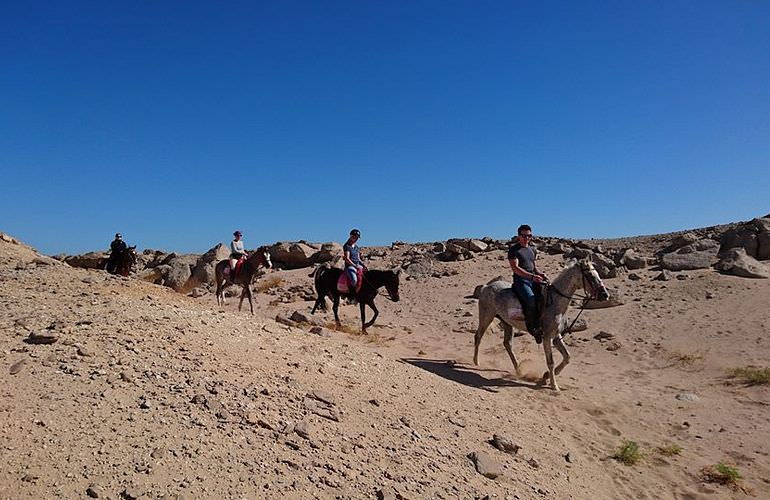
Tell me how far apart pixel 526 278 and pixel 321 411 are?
5.55m

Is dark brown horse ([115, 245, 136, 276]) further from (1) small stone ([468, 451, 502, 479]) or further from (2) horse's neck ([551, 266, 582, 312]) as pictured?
(1) small stone ([468, 451, 502, 479])

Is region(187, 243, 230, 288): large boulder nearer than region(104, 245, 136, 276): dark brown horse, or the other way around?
region(104, 245, 136, 276): dark brown horse

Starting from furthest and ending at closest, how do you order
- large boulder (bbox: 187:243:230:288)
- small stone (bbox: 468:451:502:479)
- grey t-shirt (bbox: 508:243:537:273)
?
large boulder (bbox: 187:243:230:288)
grey t-shirt (bbox: 508:243:537:273)
small stone (bbox: 468:451:502:479)

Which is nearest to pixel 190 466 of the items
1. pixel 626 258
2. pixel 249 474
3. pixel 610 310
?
pixel 249 474

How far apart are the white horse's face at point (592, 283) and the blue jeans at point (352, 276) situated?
6.90 m

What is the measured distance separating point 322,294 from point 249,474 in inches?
462

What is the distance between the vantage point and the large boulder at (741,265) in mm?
17062

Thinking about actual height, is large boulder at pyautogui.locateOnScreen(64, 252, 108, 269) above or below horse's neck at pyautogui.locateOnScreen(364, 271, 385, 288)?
above

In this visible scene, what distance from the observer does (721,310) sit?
49.1 feet

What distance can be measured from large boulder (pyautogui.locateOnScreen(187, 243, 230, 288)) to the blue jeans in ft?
37.8

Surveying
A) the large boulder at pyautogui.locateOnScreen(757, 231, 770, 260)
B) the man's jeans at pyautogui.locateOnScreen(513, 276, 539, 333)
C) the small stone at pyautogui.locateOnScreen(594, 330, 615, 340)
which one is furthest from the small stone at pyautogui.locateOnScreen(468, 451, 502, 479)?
the large boulder at pyautogui.locateOnScreen(757, 231, 770, 260)

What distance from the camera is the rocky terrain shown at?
4148 mm

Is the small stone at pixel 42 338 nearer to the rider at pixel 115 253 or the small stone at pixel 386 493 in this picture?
the small stone at pixel 386 493

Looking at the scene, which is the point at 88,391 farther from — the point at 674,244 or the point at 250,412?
the point at 674,244
